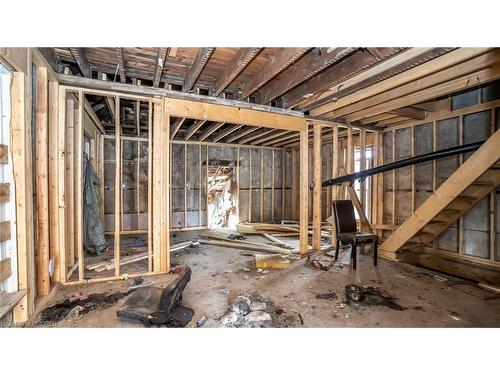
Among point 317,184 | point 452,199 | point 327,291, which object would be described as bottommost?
point 327,291

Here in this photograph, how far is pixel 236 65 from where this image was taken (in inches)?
103

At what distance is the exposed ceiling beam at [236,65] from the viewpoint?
7.72 feet

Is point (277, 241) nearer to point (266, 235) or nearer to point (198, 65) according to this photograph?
point (266, 235)

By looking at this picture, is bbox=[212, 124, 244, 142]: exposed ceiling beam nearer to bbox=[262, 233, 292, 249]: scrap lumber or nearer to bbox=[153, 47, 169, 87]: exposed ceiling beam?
bbox=[153, 47, 169, 87]: exposed ceiling beam

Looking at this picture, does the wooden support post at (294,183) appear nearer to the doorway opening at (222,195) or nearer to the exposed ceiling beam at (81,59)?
the doorway opening at (222,195)

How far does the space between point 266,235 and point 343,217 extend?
2.32 m

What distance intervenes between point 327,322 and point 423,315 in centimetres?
100

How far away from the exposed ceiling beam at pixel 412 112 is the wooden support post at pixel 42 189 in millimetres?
5001

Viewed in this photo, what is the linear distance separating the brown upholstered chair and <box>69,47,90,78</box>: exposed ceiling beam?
3938 millimetres

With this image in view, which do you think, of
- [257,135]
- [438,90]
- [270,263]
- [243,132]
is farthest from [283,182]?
Answer: [438,90]

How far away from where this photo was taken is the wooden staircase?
279 cm

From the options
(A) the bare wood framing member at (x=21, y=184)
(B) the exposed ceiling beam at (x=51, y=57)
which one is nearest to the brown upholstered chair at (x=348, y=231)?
(A) the bare wood framing member at (x=21, y=184)

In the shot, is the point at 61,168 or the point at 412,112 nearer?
the point at 61,168
